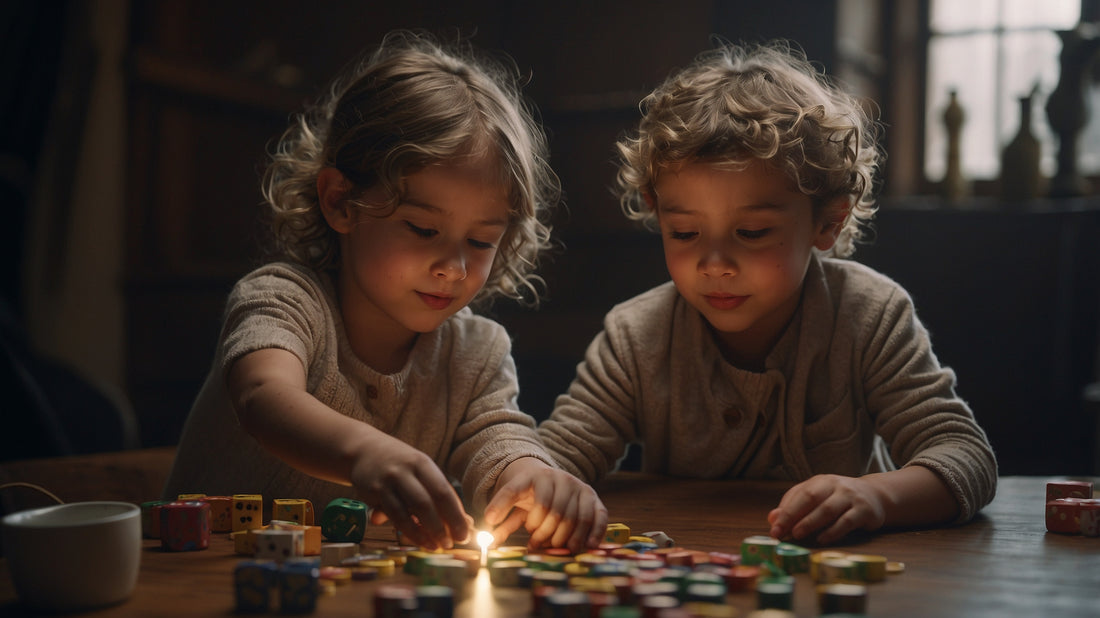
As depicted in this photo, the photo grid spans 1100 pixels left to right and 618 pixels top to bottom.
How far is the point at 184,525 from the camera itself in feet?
3.16

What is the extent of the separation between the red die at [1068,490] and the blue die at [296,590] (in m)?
0.95

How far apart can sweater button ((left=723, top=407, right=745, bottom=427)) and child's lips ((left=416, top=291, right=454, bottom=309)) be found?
0.47 metres

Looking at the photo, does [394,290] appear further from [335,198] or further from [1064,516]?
[1064,516]

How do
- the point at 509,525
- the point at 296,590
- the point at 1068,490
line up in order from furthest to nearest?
the point at 1068,490 → the point at 509,525 → the point at 296,590

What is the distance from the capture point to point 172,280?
10.5ft

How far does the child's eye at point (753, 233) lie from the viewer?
139 cm

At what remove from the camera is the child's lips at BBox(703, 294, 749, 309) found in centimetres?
142

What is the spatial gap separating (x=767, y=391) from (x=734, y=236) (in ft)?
0.86

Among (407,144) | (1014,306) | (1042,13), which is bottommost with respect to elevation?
(1014,306)

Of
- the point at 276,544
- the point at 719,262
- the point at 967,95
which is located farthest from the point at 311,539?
the point at 967,95

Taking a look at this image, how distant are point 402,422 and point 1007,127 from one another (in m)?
3.18

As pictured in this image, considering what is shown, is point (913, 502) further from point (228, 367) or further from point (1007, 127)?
point (1007, 127)

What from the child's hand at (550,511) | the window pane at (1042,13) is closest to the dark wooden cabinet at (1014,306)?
the window pane at (1042,13)

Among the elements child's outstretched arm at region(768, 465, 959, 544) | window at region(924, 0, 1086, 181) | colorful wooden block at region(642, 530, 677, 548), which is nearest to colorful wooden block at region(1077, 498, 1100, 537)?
child's outstretched arm at region(768, 465, 959, 544)
